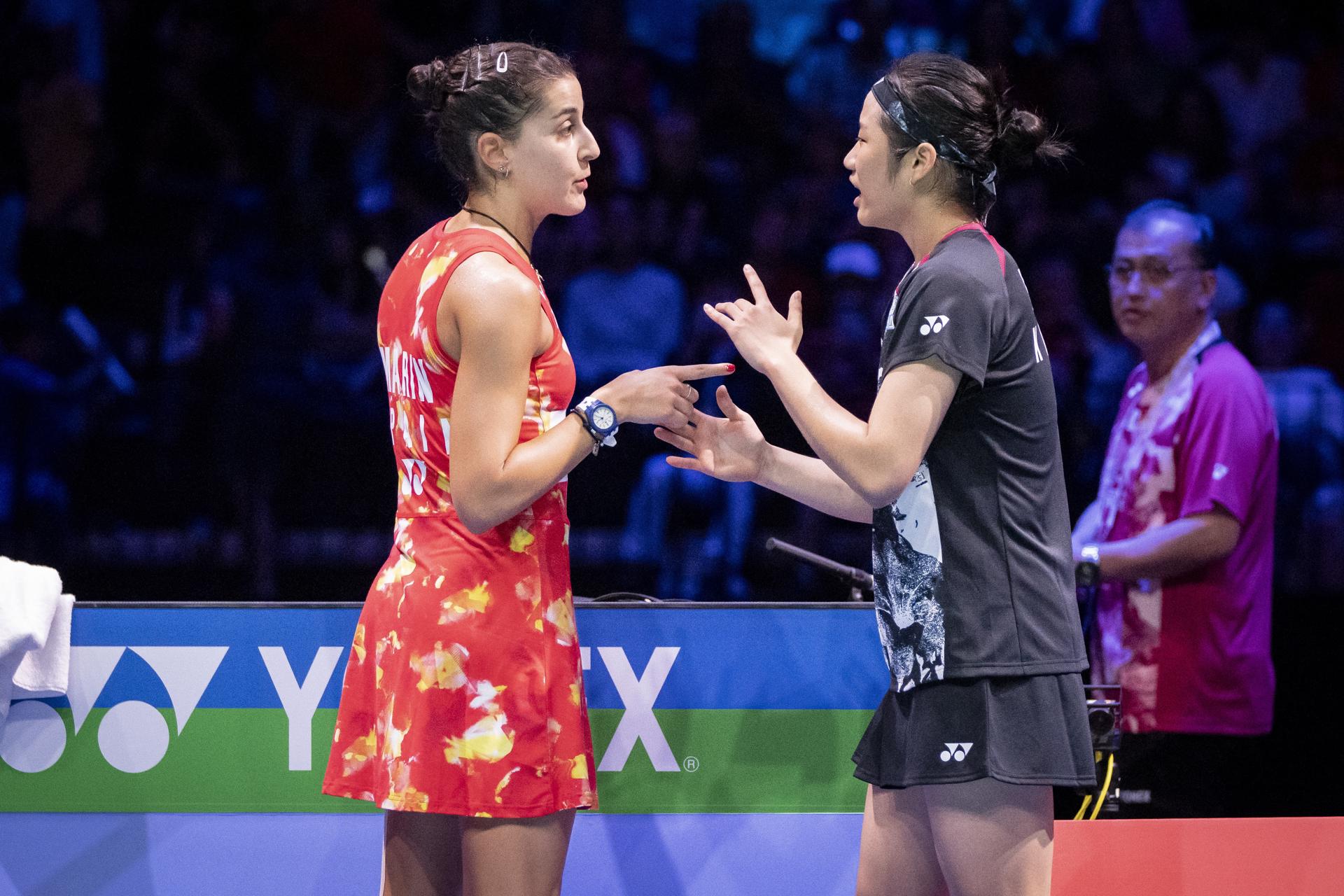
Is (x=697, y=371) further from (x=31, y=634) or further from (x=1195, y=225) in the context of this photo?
(x=1195, y=225)

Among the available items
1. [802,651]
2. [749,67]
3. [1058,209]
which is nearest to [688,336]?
[749,67]

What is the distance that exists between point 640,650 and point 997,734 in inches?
31.7

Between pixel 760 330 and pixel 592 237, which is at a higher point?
pixel 592 237

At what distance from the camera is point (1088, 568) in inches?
118

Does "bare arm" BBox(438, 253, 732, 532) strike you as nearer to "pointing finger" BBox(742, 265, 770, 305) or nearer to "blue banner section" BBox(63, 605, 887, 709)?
"pointing finger" BBox(742, 265, 770, 305)

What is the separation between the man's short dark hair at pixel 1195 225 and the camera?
331cm

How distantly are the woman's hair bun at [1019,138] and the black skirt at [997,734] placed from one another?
731 millimetres

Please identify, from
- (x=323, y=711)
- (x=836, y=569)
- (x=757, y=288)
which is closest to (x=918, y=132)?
(x=757, y=288)

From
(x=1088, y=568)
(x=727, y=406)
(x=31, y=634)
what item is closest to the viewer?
(x=727, y=406)

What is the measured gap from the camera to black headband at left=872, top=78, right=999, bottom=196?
5.94 feet

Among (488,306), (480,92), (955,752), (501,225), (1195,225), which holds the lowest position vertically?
(955,752)

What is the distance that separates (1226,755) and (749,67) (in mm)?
3514

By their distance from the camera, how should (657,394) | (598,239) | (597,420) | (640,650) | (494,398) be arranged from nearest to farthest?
(494,398), (597,420), (657,394), (640,650), (598,239)

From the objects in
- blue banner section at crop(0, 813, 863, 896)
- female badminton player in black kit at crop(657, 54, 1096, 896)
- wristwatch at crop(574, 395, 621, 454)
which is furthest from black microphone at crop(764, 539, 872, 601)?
wristwatch at crop(574, 395, 621, 454)
